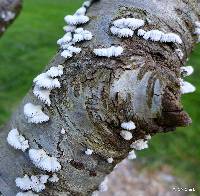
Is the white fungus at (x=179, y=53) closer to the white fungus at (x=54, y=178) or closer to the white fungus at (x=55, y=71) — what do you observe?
the white fungus at (x=55, y=71)

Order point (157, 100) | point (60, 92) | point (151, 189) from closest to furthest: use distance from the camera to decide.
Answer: point (157, 100), point (60, 92), point (151, 189)

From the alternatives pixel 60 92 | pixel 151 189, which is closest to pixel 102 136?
pixel 60 92

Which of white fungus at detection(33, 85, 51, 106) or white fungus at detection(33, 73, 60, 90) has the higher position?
white fungus at detection(33, 73, 60, 90)

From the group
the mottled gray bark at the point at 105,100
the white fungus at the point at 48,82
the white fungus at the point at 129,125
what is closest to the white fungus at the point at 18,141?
the mottled gray bark at the point at 105,100

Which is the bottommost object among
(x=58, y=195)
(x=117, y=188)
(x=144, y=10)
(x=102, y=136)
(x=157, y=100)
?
(x=117, y=188)

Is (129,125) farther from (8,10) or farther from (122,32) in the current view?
(8,10)

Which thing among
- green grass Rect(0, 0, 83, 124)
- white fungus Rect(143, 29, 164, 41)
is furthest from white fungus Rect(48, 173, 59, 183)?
green grass Rect(0, 0, 83, 124)

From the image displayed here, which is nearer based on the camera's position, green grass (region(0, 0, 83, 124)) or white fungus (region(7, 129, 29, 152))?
white fungus (region(7, 129, 29, 152))

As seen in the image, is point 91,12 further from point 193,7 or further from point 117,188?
point 117,188

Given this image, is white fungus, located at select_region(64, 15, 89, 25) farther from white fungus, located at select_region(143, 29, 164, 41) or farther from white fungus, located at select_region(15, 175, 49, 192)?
white fungus, located at select_region(15, 175, 49, 192)
